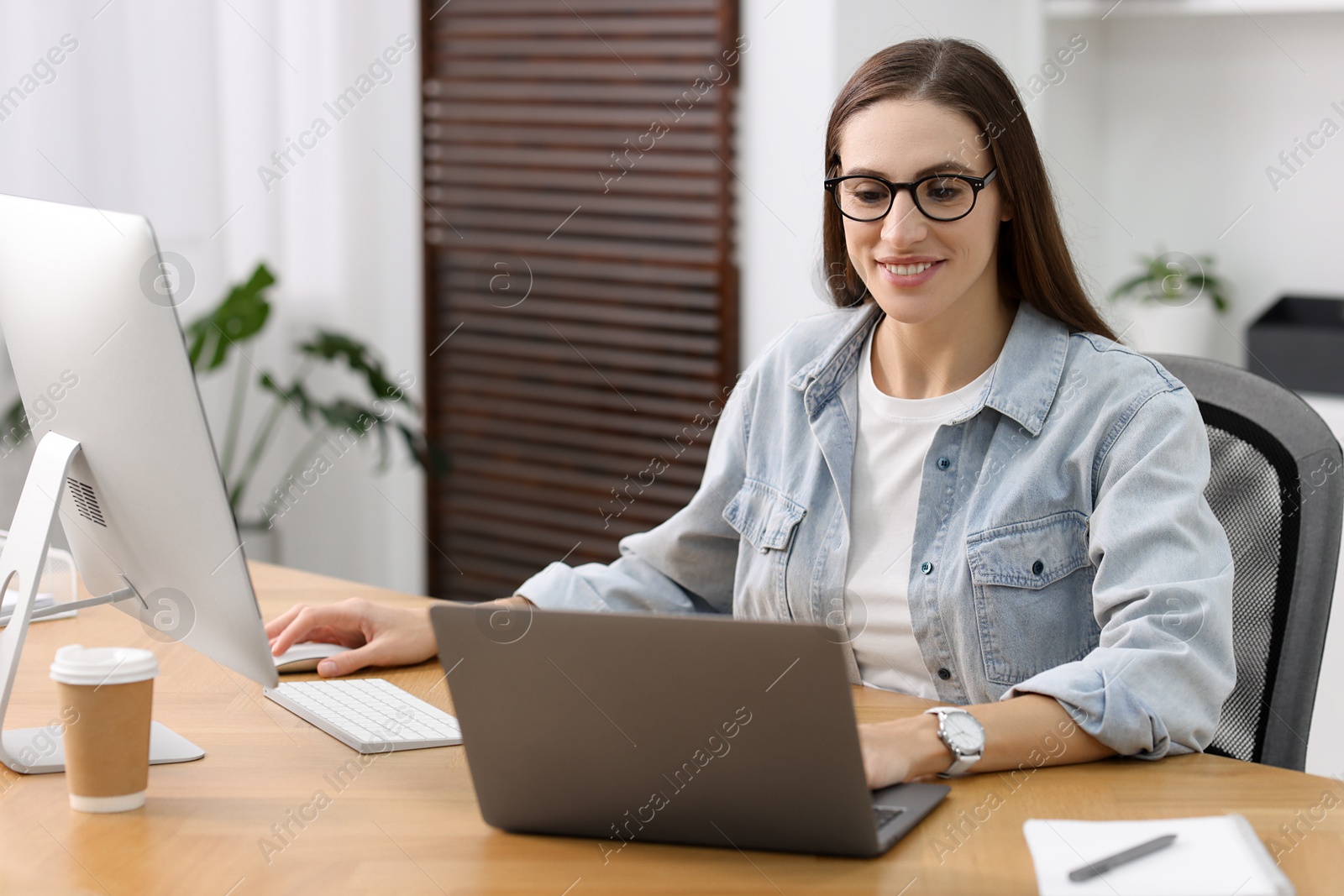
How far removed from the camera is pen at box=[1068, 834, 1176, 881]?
36.5 inches

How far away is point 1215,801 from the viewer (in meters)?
1.09

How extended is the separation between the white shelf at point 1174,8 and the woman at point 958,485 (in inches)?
53.4

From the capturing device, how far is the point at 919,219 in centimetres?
141

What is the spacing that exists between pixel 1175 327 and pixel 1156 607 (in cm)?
171

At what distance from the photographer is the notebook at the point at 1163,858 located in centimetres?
90

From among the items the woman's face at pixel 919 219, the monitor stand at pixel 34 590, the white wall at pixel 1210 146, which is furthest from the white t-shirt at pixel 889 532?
the white wall at pixel 1210 146

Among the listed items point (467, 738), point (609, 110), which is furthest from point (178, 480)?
point (609, 110)

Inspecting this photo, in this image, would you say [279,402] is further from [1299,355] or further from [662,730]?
[662,730]

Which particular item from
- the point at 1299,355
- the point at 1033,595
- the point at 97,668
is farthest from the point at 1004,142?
the point at 1299,355

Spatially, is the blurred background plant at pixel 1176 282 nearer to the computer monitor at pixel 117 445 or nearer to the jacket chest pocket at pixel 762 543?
the jacket chest pocket at pixel 762 543

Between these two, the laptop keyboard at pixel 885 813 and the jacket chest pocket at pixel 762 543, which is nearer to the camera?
the laptop keyboard at pixel 885 813

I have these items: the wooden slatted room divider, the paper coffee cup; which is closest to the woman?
the paper coffee cup

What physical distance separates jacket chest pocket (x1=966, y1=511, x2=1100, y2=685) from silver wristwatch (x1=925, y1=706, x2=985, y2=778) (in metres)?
0.25

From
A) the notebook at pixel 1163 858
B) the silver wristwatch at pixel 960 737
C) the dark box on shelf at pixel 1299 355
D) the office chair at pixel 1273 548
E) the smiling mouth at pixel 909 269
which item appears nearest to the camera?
the notebook at pixel 1163 858
